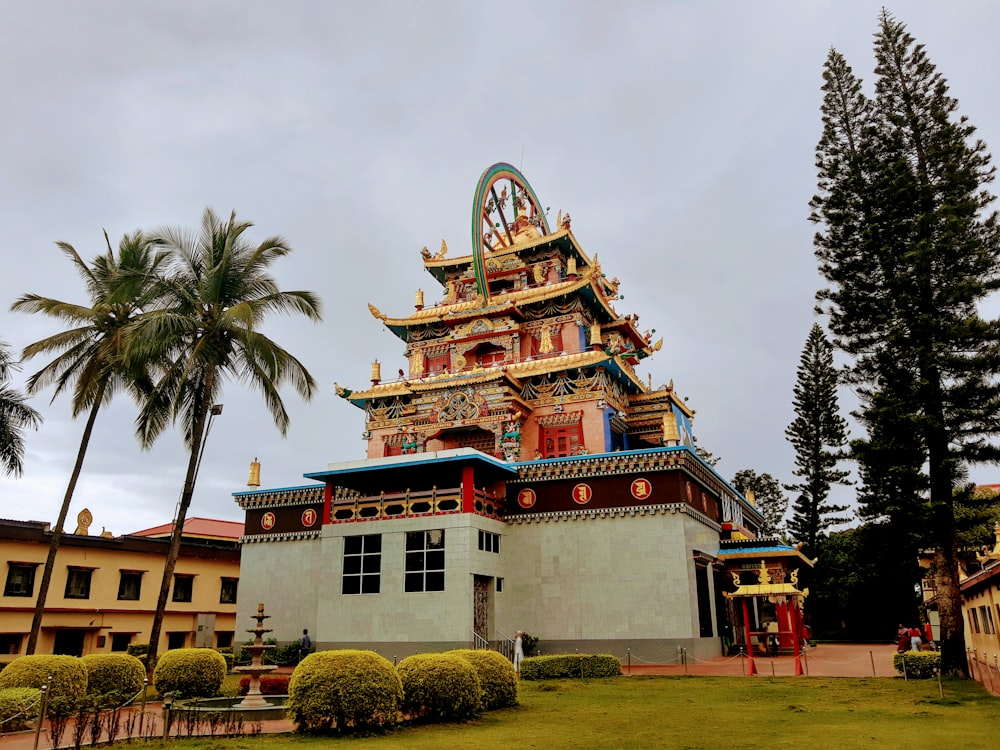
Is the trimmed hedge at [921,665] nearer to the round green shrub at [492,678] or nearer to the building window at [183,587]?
the round green shrub at [492,678]

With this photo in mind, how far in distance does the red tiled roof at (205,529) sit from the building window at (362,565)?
68.2 feet

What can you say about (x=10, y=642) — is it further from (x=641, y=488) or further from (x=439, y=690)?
(x=641, y=488)

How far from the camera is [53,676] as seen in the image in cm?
1388

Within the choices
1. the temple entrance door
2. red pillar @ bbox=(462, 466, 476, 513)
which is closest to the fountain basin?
the temple entrance door

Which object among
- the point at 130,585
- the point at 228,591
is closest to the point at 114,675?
the point at 130,585

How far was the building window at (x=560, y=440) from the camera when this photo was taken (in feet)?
103

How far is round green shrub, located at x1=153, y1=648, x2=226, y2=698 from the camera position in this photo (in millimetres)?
16938

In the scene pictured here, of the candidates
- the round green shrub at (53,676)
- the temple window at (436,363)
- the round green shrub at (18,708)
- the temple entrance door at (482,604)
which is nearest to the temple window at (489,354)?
the temple window at (436,363)

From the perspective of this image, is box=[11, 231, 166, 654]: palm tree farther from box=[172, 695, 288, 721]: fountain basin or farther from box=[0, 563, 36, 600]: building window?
box=[172, 695, 288, 721]: fountain basin

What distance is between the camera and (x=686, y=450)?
25.8 metres

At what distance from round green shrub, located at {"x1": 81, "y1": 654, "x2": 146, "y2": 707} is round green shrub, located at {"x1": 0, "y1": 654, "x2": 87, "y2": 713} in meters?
1.04

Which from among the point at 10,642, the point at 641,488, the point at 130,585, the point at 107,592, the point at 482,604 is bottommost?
the point at 10,642

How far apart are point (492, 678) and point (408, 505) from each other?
11.3m

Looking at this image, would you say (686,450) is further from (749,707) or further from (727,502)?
(749,707)
